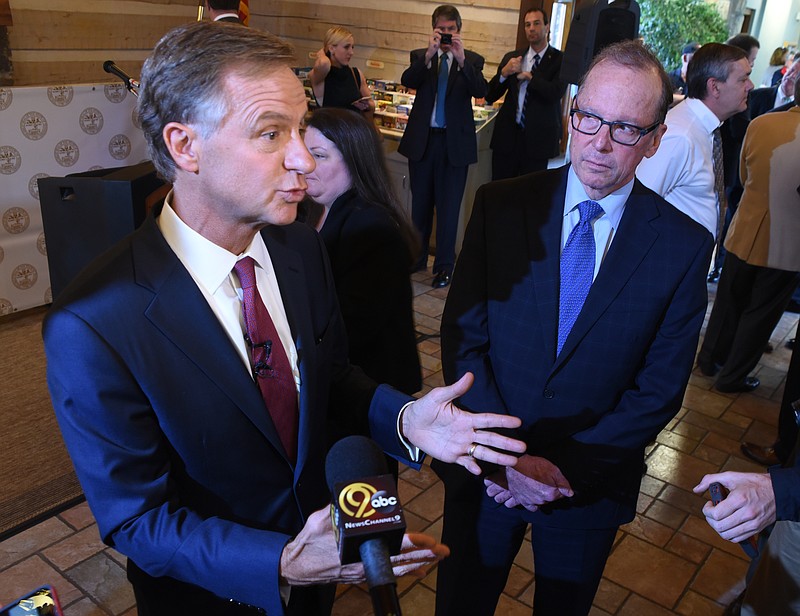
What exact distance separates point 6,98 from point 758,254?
443 centimetres

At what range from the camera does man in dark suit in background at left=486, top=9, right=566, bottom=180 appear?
5.72m

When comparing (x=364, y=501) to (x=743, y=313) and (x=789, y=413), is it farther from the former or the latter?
(x=743, y=313)

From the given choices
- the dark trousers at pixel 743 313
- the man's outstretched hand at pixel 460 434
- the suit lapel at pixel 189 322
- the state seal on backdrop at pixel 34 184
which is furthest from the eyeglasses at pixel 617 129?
the state seal on backdrop at pixel 34 184

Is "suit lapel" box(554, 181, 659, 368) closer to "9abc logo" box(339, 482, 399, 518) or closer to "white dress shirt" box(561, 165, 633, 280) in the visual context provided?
"white dress shirt" box(561, 165, 633, 280)

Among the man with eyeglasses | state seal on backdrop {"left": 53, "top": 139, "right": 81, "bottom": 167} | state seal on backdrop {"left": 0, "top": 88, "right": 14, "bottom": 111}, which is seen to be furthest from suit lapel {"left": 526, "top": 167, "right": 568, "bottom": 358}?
state seal on backdrop {"left": 53, "top": 139, "right": 81, "bottom": 167}

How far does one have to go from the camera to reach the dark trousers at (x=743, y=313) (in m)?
4.12

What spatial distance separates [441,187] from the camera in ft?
18.8

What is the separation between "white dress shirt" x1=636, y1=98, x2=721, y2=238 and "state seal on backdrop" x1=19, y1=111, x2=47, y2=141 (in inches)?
141

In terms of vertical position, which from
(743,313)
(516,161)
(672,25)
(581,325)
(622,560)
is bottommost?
(622,560)

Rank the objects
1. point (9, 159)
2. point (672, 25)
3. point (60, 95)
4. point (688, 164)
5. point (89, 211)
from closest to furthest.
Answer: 1. point (688, 164)
2. point (89, 211)
3. point (9, 159)
4. point (60, 95)
5. point (672, 25)

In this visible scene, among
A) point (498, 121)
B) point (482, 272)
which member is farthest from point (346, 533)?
point (498, 121)

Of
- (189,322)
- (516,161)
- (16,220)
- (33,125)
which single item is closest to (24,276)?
(16,220)

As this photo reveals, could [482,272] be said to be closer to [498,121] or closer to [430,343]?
[430,343]

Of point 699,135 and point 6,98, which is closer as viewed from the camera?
point 699,135
